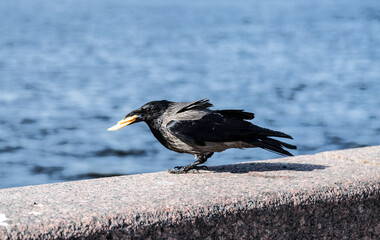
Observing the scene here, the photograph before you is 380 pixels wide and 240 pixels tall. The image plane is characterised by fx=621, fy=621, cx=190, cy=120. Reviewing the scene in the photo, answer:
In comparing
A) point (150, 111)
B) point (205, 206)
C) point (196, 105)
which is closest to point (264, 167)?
point (196, 105)

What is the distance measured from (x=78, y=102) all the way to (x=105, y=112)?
1.18 metres

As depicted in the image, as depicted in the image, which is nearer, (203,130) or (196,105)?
(203,130)

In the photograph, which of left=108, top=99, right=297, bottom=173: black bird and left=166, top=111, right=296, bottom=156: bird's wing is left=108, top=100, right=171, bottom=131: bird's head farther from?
left=166, top=111, right=296, bottom=156: bird's wing

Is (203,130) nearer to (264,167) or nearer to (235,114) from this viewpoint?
(235,114)

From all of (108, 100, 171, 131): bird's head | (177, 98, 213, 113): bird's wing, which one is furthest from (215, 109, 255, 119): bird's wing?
(108, 100, 171, 131): bird's head

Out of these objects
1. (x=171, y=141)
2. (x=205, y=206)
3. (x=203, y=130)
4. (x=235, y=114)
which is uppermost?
(x=235, y=114)

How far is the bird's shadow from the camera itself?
3.59m

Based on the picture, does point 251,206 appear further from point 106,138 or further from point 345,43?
point 345,43

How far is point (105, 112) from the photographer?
9727 mm

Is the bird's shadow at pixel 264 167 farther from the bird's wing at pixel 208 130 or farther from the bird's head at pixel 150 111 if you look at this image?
the bird's head at pixel 150 111

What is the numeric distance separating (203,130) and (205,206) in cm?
93

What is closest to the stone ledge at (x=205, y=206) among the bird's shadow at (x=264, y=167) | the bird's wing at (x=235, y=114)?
the bird's shadow at (x=264, y=167)

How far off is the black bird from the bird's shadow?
0.10 m

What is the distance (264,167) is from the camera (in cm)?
369
